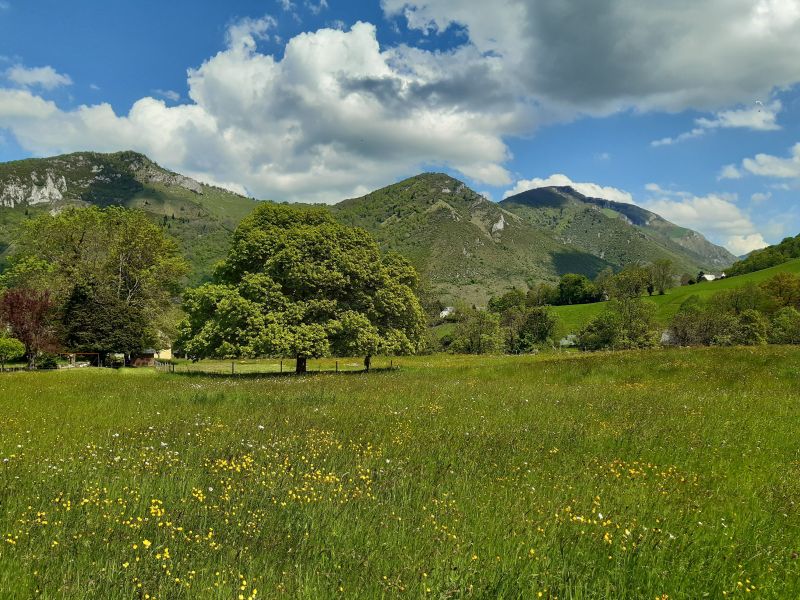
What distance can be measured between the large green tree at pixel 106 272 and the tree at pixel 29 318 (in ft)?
11.4

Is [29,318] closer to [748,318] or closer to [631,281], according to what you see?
[748,318]

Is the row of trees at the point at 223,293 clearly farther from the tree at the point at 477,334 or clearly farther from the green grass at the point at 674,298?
the green grass at the point at 674,298

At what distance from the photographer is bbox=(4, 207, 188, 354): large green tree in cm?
4947

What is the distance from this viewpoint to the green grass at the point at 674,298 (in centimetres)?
13062

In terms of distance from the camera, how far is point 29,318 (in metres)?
43.8

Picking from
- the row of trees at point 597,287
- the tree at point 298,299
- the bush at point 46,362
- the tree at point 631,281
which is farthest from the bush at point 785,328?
the bush at point 46,362

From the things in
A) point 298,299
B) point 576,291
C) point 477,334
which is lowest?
point 477,334

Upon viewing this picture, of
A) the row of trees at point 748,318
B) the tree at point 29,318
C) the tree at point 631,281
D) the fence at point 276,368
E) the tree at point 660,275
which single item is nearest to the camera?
the fence at point 276,368

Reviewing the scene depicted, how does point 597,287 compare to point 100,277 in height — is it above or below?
above

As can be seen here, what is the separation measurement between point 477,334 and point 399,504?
97074 millimetres

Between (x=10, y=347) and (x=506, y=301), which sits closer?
(x=10, y=347)

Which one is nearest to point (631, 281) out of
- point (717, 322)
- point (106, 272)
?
point (717, 322)

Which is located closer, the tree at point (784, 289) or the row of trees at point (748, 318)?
the row of trees at point (748, 318)

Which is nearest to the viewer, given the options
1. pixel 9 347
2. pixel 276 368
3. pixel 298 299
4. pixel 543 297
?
pixel 298 299
